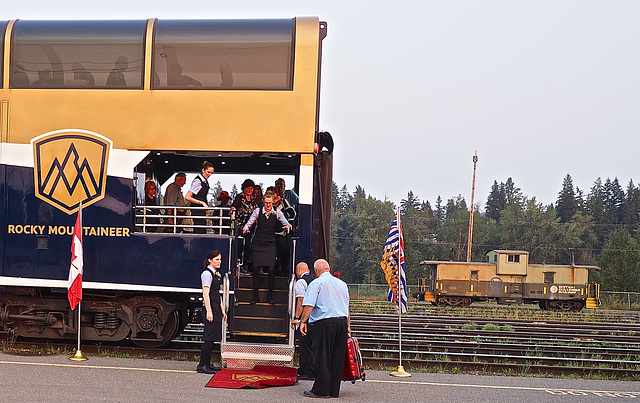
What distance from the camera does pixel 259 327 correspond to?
31.9ft

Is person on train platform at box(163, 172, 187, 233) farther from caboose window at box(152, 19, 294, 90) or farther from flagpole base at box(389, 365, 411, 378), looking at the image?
flagpole base at box(389, 365, 411, 378)

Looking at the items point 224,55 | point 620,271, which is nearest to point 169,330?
point 224,55

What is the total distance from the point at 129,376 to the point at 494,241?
82.9m

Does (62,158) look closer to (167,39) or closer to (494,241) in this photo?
(167,39)

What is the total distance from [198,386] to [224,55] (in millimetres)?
4371

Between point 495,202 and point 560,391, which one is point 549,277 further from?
point 495,202

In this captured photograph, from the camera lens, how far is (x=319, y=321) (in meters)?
7.93

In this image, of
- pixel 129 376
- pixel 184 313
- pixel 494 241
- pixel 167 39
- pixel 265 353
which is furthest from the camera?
pixel 494 241

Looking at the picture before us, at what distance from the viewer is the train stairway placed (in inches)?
360

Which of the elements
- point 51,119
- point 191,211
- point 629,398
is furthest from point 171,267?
point 629,398

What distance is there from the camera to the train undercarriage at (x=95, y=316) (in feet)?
33.6

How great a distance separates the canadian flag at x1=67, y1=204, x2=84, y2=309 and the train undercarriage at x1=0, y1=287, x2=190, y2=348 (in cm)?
78

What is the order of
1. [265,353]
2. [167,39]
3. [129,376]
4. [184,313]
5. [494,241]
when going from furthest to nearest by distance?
[494,241] < [184,313] < [167,39] < [265,353] < [129,376]

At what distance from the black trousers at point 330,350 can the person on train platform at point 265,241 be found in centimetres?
209
